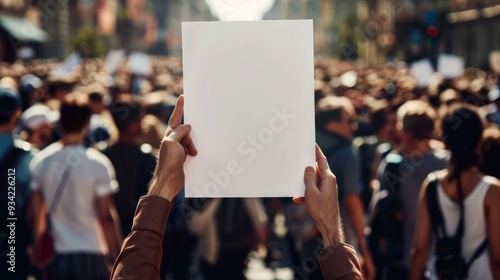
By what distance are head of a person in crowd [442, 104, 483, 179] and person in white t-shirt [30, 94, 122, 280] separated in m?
2.04

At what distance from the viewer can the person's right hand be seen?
94.0 inches

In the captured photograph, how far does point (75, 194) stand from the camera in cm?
566

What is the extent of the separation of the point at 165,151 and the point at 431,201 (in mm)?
2713

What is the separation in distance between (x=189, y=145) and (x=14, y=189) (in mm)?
3205

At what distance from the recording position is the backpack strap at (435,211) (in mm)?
4848

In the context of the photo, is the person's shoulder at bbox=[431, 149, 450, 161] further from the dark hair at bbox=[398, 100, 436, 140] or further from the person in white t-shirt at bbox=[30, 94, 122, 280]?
the person in white t-shirt at bbox=[30, 94, 122, 280]

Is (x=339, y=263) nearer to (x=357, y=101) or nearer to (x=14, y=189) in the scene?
(x=14, y=189)

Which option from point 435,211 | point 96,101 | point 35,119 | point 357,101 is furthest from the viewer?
point 357,101

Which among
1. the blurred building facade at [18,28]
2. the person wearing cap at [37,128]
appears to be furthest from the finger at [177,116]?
the blurred building facade at [18,28]

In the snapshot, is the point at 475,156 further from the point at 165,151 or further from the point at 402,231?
the point at 165,151

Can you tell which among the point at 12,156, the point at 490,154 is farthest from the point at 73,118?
the point at 490,154

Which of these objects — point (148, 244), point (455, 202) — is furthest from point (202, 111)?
point (455, 202)

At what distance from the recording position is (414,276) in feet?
16.6

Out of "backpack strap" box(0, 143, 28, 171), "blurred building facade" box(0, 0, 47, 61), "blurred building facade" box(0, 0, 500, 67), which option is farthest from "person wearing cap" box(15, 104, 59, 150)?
"blurred building facade" box(0, 0, 47, 61)
